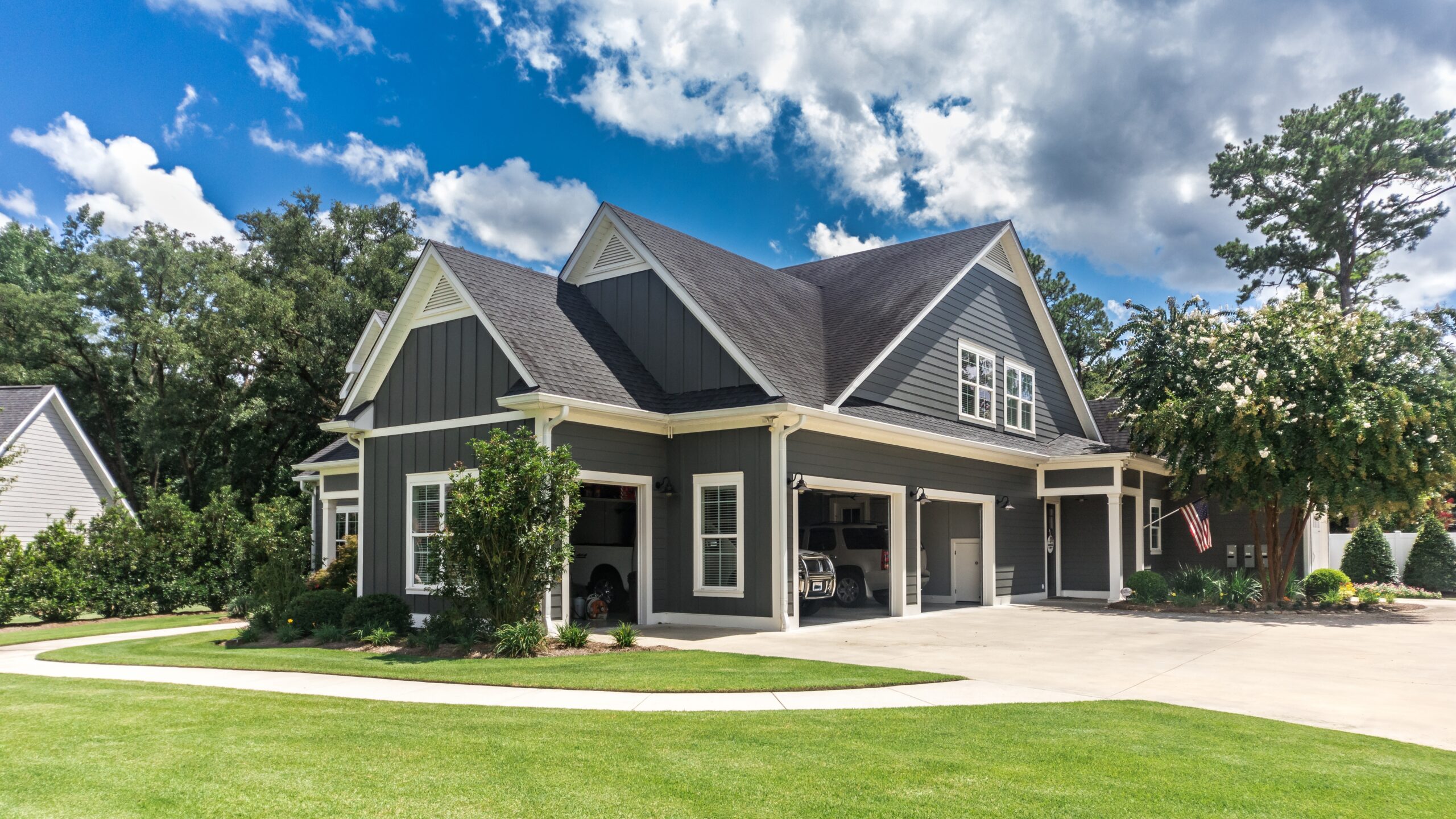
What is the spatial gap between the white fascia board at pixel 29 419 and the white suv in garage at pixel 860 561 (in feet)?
67.0

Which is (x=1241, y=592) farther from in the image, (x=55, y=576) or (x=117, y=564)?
(x=55, y=576)

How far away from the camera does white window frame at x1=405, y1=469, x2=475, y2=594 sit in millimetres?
16141

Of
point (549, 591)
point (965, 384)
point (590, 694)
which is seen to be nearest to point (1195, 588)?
point (965, 384)

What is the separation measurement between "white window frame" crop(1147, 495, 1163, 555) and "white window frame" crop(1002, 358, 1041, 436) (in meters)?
4.30

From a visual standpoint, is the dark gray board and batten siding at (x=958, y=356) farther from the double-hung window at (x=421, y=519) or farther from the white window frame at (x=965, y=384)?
the double-hung window at (x=421, y=519)

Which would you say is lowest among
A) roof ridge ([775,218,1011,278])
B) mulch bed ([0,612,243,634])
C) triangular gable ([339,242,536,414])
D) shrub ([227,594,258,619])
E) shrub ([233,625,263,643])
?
mulch bed ([0,612,243,634])

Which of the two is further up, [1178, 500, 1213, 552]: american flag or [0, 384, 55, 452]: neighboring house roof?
[0, 384, 55, 452]: neighboring house roof

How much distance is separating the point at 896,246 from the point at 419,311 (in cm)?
1239

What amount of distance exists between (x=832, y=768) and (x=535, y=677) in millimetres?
4925

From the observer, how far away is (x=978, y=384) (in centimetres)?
2231

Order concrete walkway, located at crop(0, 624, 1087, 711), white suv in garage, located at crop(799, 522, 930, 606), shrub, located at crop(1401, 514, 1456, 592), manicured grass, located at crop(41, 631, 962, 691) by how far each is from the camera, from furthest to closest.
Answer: shrub, located at crop(1401, 514, 1456, 592)
white suv in garage, located at crop(799, 522, 930, 606)
manicured grass, located at crop(41, 631, 962, 691)
concrete walkway, located at crop(0, 624, 1087, 711)

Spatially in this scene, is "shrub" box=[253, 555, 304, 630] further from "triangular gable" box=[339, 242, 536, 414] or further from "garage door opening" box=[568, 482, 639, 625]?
"garage door opening" box=[568, 482, 639, 625]

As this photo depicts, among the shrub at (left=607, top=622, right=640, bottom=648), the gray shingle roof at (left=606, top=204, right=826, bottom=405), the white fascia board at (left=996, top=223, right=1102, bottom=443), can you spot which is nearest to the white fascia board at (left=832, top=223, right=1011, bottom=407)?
the gray shingle roof at (left=606, top=204, right=826, bottom=405)

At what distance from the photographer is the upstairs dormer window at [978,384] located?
21828mm
